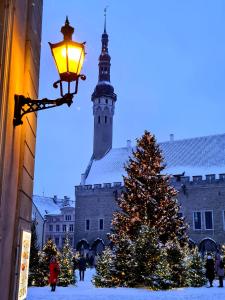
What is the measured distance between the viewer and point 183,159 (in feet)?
146

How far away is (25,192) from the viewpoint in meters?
4.70

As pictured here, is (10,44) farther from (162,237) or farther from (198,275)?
(162,237)

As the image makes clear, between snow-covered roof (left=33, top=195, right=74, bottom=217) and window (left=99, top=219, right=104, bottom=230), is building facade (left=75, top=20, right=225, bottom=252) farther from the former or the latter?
snow-covered roof (left=33, top=195, right=74, bottom=217)

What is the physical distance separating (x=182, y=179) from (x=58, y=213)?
28037 millimetres

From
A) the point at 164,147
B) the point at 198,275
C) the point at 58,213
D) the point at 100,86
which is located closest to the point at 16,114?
the point at 198,275

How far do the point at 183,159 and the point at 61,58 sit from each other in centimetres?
4100

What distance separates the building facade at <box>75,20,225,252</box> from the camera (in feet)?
129

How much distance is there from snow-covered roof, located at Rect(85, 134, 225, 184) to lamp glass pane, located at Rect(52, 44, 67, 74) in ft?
125

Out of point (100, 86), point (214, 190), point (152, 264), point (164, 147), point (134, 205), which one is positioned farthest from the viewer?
point (100, 86)

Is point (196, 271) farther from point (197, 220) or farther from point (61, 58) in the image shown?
point (197, 220)

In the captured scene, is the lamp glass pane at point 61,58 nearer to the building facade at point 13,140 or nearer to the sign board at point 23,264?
the building facade at point 13,140

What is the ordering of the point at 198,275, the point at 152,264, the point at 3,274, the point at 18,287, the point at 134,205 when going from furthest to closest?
the point at 134,205
the point at 198,275
the point at 152,264
the point at 18,287
the point at 3,274

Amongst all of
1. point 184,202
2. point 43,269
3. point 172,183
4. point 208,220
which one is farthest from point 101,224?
point 43,269

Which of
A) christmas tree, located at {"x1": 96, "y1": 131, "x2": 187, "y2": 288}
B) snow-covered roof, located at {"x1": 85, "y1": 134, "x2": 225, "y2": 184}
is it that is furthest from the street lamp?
snow-covered roof, located at {"x1": 85, "y1": 134, "x2": 225, "y2": 184}
